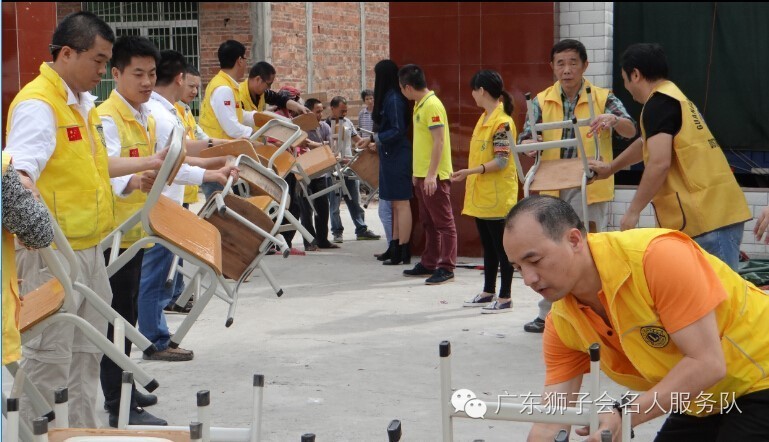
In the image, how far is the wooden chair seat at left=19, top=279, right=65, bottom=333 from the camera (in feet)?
11.6

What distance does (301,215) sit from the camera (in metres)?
10.9

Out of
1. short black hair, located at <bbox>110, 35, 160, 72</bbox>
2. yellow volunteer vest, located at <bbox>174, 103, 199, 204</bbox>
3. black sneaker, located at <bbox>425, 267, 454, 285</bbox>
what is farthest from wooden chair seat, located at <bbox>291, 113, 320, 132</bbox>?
short black hair, located at <bbox>110, 35, 160, 72</bbox>

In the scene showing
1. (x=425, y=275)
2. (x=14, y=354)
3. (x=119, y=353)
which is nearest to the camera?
(x=14, y=354)

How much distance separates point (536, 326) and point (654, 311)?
13.1 feet

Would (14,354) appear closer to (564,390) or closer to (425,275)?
(564,390)

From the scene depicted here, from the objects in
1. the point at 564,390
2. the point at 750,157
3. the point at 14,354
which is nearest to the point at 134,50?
the point at 14,354

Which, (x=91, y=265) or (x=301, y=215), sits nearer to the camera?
(x=91, y=265)

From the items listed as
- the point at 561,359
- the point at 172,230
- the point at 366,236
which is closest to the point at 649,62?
the point at 561,359

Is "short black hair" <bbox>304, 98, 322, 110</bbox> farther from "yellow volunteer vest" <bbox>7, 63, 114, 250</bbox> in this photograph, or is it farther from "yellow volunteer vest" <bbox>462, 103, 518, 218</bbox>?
"yellow volunteer vest" <bbox>7, 63, 114, 250</bbox>

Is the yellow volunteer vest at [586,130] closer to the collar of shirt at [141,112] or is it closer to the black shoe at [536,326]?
the black shoe at [536,326]

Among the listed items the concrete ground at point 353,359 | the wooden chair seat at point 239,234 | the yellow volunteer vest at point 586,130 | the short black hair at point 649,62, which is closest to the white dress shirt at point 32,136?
the wooden chair seat at point 239,234

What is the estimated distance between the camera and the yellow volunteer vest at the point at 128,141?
522cm

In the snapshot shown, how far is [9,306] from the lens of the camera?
10.3 ft

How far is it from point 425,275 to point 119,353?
5815mm
